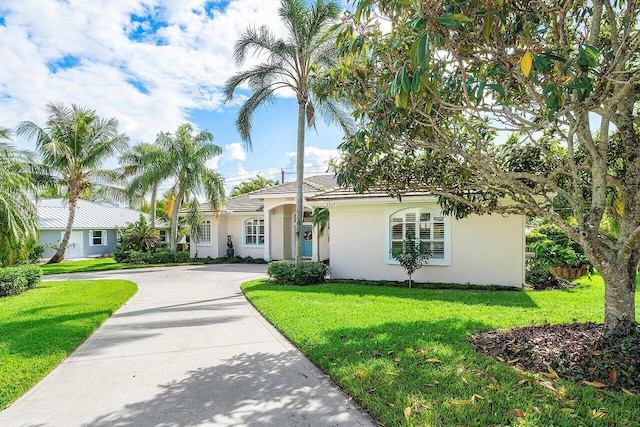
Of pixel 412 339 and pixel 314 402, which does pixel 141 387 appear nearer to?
pixel 314 402

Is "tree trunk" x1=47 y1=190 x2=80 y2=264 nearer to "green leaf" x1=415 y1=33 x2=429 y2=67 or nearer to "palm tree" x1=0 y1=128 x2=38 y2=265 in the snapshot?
"palm tree" x1=0 y1=128 x2=38 y2=265

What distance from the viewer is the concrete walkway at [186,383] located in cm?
406

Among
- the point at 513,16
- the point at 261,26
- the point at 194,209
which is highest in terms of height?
the point at 261,26

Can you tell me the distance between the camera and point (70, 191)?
2616 centimetres

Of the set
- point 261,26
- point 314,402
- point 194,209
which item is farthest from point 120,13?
point 194,209

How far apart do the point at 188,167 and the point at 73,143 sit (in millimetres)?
8928

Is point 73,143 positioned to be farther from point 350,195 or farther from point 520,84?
point 520,84

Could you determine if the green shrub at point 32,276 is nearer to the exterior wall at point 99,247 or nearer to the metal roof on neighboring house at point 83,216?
the metal roof on neighboring house at point 83,216

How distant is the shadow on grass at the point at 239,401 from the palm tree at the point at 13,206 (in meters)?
10.8

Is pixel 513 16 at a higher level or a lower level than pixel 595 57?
higher

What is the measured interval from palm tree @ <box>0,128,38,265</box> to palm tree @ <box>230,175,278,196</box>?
27851mm

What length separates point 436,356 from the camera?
18.7ft

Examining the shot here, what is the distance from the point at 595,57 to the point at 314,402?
4.61 meters

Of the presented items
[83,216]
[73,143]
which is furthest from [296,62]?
[83,216]
